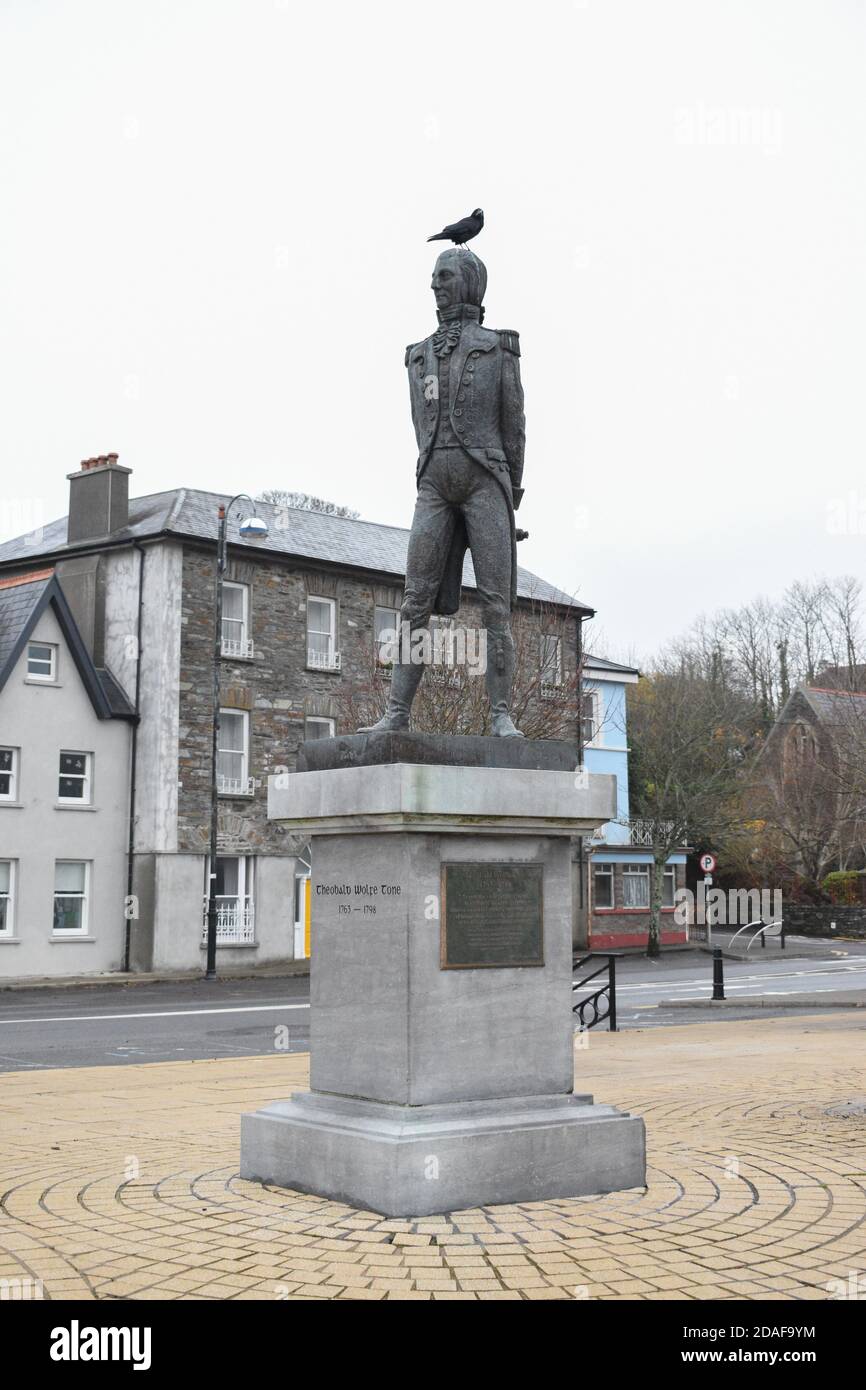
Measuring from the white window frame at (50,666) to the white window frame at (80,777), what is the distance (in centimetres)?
166

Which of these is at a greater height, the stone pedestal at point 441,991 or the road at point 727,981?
the stone pedestal at point 441,991

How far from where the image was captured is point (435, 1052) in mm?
6832

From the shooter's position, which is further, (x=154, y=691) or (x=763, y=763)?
(x=763, y=763)

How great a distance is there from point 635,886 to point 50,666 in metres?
23.4

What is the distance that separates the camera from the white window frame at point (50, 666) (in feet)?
109

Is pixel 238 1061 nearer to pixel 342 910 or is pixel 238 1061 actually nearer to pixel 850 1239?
pixel 342 910

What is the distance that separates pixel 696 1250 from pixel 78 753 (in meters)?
30.0

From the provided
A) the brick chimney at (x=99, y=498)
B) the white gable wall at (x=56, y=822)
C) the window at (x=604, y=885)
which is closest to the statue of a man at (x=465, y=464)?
the white gable wall at (x=56, y=822)

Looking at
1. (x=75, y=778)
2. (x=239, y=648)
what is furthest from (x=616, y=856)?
(x=75, y=778)

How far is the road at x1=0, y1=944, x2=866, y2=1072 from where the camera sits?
16.9 meters

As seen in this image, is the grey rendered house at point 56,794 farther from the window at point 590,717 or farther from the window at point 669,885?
the window at point 669,885

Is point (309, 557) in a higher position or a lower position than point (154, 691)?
higher

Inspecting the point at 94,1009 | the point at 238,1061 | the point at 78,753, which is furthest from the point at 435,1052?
the point at 78,753

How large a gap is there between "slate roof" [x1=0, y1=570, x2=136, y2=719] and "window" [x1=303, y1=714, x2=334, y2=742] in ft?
16.1
